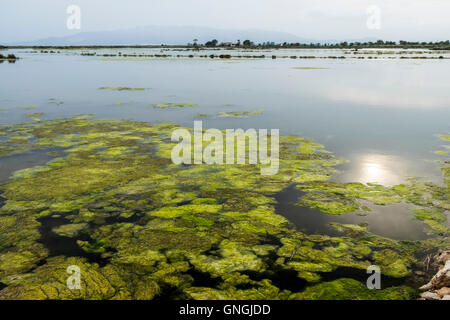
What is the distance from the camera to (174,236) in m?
6.73

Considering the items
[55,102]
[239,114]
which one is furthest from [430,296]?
[55,102]

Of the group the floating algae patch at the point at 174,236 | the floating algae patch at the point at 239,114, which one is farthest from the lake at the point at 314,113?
the floating algae patch at the point at 174,236

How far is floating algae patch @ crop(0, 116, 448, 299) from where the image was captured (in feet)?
17.5

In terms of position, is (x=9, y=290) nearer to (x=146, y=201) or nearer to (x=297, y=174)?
(x=146, y=201)

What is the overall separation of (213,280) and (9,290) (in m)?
3.01

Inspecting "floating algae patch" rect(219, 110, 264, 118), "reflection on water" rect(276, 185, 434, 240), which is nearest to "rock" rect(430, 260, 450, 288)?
"reflection on water" rect(276, 185, 434, 240)

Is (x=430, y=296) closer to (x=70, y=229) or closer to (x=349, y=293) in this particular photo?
(x=349, y=293)

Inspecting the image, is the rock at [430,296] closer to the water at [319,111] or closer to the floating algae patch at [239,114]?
the water at [319,111]

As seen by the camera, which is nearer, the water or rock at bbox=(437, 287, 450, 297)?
rock at bbox=(437, 287, 450, 297)

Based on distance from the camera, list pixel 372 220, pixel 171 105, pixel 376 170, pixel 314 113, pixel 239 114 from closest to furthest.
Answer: pixel 372 220 < pixel 376 170 < pixel 239 114 < pixel 314 113 < pixel 171 105

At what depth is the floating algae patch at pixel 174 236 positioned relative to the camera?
5344 mm

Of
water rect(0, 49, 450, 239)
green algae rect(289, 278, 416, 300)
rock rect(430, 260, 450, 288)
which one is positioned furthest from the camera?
water rect(0, 49, 450, 239)

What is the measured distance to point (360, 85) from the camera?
31.9 m

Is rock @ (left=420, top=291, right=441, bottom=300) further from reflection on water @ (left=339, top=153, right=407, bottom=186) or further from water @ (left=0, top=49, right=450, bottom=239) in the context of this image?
reflection on water @ (left=339, top=153, right=407, bottom=186)
